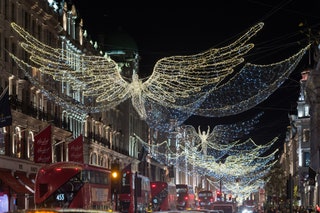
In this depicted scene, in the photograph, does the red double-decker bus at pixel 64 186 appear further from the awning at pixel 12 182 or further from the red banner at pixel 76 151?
the red banner at pixel 76 151

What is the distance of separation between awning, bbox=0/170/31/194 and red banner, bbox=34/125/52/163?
11.4 feet

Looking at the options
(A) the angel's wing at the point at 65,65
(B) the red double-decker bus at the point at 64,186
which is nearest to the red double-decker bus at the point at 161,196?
(A) the angel's wing at the point at 65,65

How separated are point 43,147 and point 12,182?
→ 14.4 feet

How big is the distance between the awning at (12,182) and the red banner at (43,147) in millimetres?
3465

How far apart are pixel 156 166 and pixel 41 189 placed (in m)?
90.8

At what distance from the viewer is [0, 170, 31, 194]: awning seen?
47109mm

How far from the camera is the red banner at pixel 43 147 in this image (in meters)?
44.7

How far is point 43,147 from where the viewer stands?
148 feet

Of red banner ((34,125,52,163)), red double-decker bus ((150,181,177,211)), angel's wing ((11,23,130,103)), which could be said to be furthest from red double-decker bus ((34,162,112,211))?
red double-decker bus ((150,181,177,211))

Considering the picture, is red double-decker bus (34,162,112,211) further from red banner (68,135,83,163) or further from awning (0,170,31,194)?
red banner (68,135,83,163)

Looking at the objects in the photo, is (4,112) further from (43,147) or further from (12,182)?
(12,182)

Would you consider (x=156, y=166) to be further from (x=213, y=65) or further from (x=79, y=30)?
(x=213, y=65)

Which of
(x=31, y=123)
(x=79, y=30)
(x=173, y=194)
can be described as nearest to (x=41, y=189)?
(x=31, y=123)

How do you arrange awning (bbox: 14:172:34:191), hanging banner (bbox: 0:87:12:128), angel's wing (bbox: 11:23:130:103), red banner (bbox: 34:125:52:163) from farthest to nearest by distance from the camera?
awning (bbox: 14:172:34:191)
red banner (bbox: 34:125:52:163)
angel's wing (bbox: 11:23:130:103)
hanging banner (bbox: 0:87:12:128)
